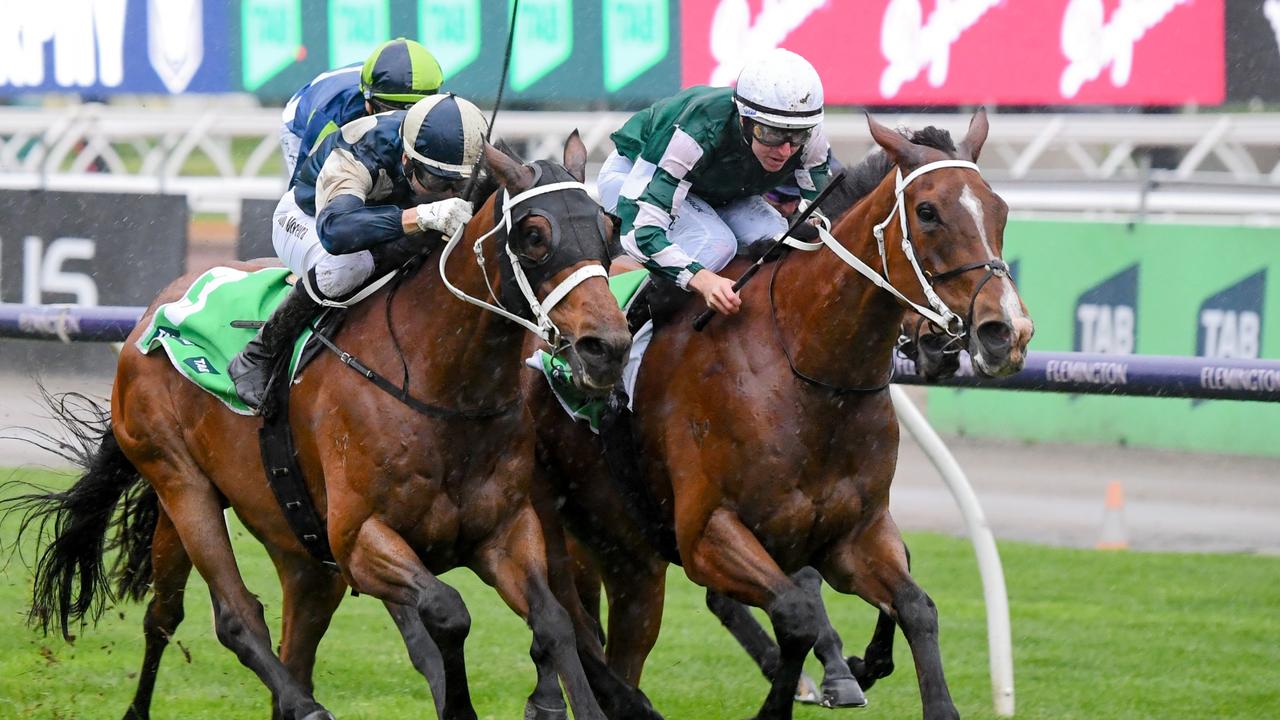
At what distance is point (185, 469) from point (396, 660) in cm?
158

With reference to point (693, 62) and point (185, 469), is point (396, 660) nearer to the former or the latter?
point (185, 469)

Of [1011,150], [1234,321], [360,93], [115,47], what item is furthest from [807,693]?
[115,47]

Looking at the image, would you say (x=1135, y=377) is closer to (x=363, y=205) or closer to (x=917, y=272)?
(x=917, y=272)

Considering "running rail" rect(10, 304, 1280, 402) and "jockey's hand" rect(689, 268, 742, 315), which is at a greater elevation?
"jockey's hand" rect(689, 268, 742, 315)

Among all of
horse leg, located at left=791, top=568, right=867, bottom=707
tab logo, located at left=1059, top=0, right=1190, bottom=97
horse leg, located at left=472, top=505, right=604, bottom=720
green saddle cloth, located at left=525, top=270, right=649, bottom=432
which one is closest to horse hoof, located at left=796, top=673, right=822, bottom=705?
horse leg, located at left=791, top=568, right=867, bottom=707

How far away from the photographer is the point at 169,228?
1257cm

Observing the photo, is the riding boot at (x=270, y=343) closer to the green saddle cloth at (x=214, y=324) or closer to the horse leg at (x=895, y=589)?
the green saddle cloth at (x=214, y=324)

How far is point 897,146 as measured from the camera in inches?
181

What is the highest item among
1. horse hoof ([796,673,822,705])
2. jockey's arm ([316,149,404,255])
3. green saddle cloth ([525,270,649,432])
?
jockey's arm ([316,149,404,255])

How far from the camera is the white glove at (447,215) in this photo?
14.9 ft

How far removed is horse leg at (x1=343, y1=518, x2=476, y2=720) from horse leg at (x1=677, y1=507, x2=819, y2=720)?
754 mm

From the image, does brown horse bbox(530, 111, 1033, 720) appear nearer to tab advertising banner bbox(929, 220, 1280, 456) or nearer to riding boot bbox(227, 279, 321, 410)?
riding boot bbox(227, 279, 321, 410)

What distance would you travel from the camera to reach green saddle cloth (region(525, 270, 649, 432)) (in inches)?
204

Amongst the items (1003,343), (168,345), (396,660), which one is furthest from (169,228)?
(1003,343)
